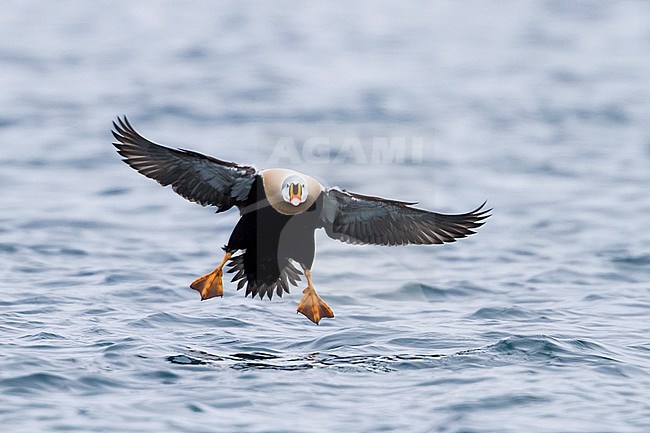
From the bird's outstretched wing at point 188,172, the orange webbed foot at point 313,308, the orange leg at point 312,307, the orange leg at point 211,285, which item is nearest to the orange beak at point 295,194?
the bird's outstretched wing at point 188,172

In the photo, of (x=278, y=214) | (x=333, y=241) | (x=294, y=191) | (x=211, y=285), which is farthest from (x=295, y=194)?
(x=333, y=241)

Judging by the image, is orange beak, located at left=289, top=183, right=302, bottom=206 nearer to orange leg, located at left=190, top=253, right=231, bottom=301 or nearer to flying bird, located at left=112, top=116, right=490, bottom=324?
flying bird, located at left=112, top=116, right=490, bottom=324

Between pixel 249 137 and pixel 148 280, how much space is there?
7089 millimetres

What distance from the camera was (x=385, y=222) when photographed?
9039mm

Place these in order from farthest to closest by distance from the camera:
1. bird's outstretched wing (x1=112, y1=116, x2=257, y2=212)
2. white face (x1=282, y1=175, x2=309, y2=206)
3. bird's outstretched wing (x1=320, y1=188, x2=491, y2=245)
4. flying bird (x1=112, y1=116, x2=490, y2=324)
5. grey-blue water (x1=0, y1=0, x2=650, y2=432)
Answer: bird's outstretched wing (x1=320, y1=188, x2=491, y2=245) → bird's outstretched wing (x1=112, y1=116, x2=257, y2=212) → flying bird (x1=112, y1=116, x2=490, y2=324) → white face (x1=282, y1=175, x2=309, y2=206) → grey-blue water (x1=0, y1=0, x2=650, y2=432)

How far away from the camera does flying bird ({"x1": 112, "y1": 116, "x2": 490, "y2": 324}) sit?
27.7ft

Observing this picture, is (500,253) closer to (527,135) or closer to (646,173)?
(646,173)

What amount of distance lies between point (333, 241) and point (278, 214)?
5363 mm

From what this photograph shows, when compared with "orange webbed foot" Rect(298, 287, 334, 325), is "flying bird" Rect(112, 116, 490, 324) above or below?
above

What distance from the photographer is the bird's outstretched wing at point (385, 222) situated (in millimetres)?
8719

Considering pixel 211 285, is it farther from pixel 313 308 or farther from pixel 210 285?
pixel 313 308

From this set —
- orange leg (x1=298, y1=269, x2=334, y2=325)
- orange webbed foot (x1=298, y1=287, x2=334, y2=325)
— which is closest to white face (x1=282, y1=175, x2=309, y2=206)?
orange leg (x1=298, y1=269, x2=334, y2=325)

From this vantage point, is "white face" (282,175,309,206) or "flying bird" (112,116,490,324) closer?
"white face" (282,175,309,206)

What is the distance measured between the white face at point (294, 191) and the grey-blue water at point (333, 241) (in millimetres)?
1179
